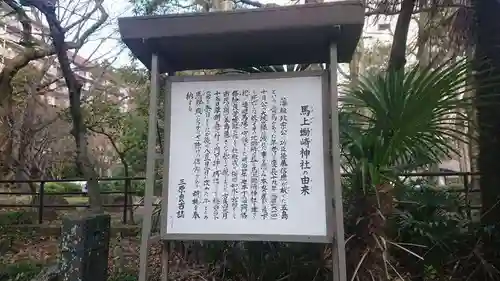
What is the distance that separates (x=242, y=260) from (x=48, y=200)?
321 inches

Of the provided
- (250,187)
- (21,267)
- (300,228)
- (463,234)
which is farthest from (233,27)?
(21,267)

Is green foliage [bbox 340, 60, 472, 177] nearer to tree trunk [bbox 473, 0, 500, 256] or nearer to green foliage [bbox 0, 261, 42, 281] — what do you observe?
tree trunk [bbox 473, 0, 500, 256]

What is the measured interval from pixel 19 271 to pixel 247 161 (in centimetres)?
385

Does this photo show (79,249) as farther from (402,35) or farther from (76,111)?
(402,35)

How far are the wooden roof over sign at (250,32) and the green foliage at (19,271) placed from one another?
11.1 ft

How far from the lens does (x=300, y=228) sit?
3.13 metres

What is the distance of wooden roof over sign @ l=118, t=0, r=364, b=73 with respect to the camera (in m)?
3.00

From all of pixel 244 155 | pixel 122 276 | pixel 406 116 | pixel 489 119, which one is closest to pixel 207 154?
pixel 244 155

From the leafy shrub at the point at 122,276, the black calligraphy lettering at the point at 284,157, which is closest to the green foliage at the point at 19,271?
the leafy shrub at the point at 122,276

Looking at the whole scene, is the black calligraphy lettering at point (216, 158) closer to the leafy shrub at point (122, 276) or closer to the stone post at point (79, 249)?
the stone post at point (79, 249)

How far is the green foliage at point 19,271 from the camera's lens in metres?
5.32

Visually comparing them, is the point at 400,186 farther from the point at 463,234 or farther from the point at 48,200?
the point at 48,200

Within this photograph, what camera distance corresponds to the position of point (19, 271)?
5.48 m

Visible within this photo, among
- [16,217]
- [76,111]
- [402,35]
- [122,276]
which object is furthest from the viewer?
[16,217]
